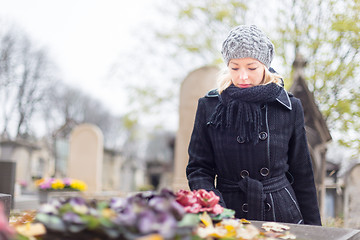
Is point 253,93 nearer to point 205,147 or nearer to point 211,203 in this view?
point 205,147

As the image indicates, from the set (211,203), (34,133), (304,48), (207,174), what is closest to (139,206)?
(211,203)

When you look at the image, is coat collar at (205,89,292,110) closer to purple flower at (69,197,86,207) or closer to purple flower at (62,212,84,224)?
purple flower at (69,197,86,207)

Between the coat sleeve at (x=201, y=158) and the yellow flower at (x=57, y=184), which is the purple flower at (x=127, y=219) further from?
the yellow flower at (x=57, y=184)

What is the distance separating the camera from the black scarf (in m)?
2.14

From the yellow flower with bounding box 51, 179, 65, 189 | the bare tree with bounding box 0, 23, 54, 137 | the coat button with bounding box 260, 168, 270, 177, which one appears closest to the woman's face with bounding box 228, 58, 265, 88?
the coat button with bounding box 260, 168, 270, 177

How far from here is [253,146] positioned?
2.16m

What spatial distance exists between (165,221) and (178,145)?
5449mm

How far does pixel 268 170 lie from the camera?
84.3 inches

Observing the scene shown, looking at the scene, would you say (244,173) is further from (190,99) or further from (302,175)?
(190,99)

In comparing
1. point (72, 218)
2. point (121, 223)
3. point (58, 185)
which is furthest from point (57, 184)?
point (121, 223)

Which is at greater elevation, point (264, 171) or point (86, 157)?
point (86, 157)

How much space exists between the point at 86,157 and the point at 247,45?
1294 cm

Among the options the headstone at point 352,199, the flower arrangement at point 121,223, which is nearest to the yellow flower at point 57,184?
the headstone at point 352,199

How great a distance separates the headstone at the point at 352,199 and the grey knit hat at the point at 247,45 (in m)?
5.27
